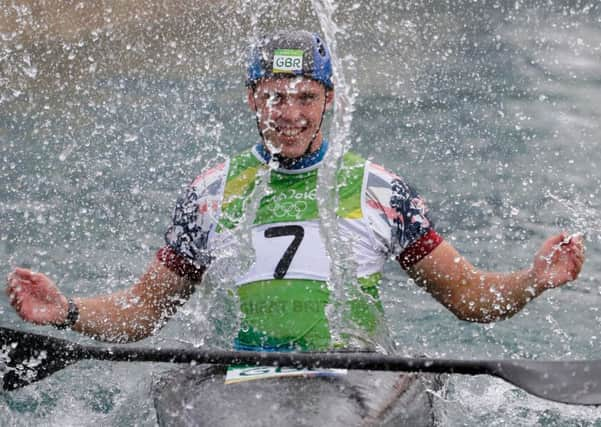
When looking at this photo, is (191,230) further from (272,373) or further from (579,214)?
(579,214)

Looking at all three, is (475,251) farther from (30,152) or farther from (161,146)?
(30,152)

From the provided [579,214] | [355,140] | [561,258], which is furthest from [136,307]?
[355,140]

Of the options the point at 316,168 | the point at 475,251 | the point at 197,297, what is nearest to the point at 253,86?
the point at 316,168

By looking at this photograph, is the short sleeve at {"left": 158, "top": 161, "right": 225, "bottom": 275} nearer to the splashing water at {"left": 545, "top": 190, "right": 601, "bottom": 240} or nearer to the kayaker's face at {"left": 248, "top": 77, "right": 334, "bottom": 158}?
the kayaker's face at {"left": 248, "top": 77, "right": 334, "bottom": 158}

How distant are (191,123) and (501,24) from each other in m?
3.74

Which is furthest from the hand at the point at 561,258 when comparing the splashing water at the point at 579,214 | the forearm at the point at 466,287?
the splashing water at the point at 579,214

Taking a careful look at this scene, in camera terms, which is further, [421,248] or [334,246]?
[421,248]

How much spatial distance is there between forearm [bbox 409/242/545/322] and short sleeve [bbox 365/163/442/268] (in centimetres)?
6

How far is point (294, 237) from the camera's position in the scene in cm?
388

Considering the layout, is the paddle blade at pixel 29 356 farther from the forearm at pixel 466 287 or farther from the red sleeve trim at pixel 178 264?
the forearm at pixel 466 287

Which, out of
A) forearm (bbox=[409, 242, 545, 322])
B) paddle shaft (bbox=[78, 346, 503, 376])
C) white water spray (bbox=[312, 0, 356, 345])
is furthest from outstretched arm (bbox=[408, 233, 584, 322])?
paddle shaft (bbox=[78, 346, 503, 376])

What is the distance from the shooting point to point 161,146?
8.05 m

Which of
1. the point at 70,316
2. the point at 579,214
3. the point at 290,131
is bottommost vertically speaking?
the point at 579,214

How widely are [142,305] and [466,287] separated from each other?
1.22 metres
